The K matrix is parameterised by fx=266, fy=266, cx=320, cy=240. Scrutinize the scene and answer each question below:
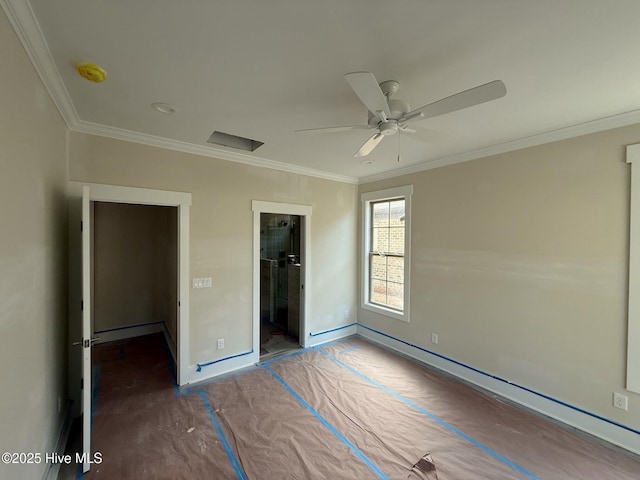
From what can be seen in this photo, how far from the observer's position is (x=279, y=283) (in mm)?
5496

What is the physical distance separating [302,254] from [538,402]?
10.5ft

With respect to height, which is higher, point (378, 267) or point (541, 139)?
point (541, 139)

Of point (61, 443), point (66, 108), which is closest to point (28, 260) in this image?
point (66, 108)

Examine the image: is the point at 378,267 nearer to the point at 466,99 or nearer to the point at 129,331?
the point at 466,99

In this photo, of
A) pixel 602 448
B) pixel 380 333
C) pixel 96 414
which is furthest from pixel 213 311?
pixel 602 448

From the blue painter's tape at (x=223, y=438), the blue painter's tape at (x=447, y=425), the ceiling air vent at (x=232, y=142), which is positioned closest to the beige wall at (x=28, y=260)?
the blue painter's tape at (x=223, y=438)

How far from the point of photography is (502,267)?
117 inches

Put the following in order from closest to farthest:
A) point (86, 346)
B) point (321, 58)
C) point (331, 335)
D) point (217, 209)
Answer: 1. point (321, 58)
2. point (86, 346)
3. point (217, 209)
4. point (331, 335)

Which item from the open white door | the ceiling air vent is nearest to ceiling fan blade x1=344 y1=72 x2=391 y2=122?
the ceiling air vent

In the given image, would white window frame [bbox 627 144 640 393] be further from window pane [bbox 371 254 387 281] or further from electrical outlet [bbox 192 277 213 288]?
electrical outlet [bbox 192 277 213 288]

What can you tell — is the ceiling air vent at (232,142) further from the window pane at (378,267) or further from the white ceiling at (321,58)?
the window pane at (378,267)

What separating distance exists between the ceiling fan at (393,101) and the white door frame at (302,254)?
1895mm

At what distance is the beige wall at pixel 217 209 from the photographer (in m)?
2.66

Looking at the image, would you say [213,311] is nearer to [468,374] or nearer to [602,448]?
[468,374]
